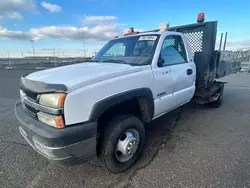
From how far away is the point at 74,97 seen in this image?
1.77 meters

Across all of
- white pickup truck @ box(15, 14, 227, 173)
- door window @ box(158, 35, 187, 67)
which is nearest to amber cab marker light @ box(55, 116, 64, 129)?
white pickup truck @ box(15, 14, 227, 173)

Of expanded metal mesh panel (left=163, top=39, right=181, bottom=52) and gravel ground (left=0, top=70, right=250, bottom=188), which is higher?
expanded metal mesh panel (left=163, top=39, right=181, bottom=52)

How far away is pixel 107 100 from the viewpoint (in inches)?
78.4

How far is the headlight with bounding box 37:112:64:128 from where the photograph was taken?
1770 millimetres

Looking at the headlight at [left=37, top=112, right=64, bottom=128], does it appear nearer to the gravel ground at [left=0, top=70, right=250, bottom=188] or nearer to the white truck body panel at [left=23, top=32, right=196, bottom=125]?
the white truck body panel at [left=23, top=32, right=196, bottom=125]

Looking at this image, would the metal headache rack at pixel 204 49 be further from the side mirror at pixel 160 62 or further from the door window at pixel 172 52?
the side mirror at pixel 160 62

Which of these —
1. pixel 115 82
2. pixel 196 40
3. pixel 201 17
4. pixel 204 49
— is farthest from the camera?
pixel 196 40

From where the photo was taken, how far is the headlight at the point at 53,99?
1.74 m

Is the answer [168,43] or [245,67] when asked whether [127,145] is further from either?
[245,67]

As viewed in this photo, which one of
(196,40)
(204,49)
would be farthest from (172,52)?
(196,40)

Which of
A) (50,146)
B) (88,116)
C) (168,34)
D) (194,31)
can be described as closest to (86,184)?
(50,146)

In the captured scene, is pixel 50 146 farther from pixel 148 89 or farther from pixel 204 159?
pixel 204 159

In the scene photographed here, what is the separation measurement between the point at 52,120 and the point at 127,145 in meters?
1.09

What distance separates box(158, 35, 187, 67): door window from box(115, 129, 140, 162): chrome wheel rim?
123cm
